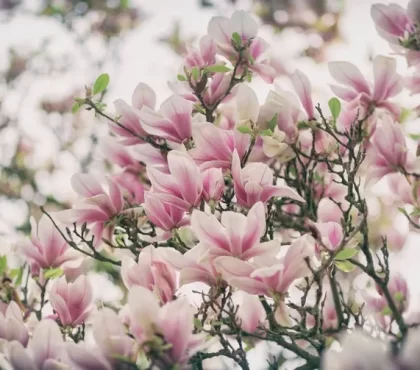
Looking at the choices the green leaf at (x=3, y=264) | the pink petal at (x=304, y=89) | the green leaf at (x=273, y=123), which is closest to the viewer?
the green leaf at (x=273, y=123)

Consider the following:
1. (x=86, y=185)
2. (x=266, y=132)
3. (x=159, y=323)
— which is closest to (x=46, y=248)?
(x=86, y=185)

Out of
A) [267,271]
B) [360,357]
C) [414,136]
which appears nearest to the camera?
[360,357]

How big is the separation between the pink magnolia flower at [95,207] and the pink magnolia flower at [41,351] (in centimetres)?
45

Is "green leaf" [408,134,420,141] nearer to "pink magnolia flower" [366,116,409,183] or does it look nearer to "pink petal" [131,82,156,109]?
"pink magnolia flower" [366,116,409,183]

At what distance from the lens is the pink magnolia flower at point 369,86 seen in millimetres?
1413

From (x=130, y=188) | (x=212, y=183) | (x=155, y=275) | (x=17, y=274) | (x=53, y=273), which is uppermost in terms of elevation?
(x=212, y=183)

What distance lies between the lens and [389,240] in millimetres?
2510

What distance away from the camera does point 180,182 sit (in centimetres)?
111

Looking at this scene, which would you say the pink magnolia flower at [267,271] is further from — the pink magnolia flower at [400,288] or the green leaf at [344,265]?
the pink magnolia flower at [400,288]

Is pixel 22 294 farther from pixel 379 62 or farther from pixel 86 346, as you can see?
pixel 379 62

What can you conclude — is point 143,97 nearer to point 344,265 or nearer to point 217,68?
point 217,68

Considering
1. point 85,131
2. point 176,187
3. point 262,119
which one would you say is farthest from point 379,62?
point 85,131

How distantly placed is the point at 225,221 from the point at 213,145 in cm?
24

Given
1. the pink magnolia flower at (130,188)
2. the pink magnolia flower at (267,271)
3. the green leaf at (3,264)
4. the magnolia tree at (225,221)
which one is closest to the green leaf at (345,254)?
the magnolia tree at (225,221)
